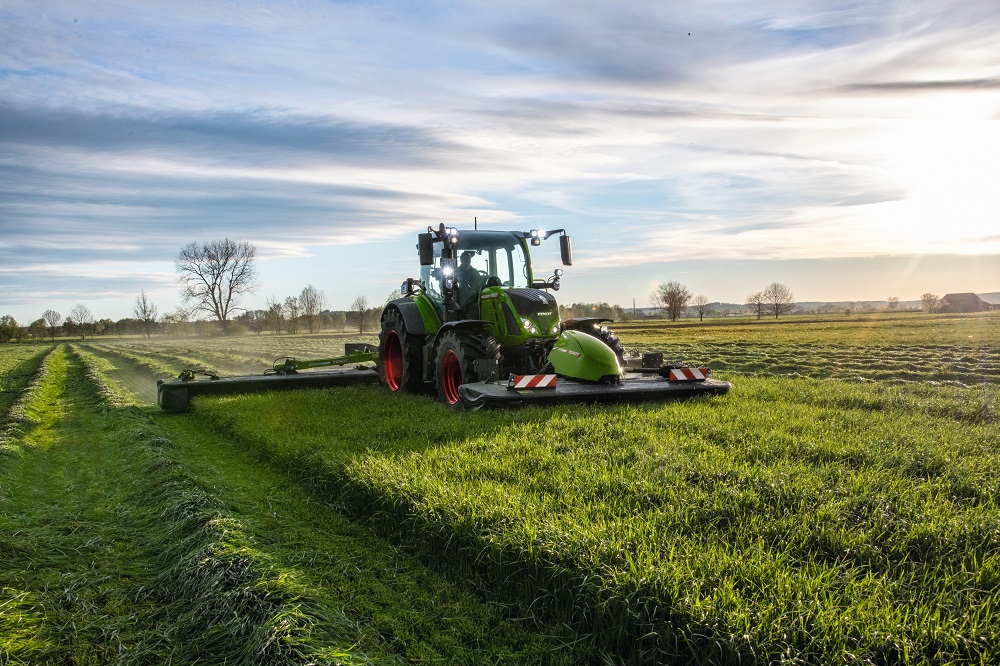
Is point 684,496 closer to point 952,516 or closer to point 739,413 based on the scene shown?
point 952,516

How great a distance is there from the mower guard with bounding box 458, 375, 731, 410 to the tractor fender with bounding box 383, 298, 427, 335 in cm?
236

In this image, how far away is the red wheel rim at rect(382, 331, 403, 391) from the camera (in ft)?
38.2

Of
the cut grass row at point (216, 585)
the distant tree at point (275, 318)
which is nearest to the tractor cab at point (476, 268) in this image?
the cut grass row at point (216, 585)

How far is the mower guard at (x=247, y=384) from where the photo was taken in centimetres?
1095

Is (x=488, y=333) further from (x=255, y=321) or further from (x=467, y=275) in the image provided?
(x=255, y=321)

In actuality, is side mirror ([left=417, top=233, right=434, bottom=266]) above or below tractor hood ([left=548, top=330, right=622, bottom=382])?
above

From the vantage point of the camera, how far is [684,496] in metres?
4.34

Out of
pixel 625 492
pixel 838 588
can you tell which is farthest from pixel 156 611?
pixel 838 588

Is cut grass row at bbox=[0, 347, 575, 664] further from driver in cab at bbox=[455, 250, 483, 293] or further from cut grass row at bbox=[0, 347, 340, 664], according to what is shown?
driver in cab at bbox=[455, 250, 483, 293]

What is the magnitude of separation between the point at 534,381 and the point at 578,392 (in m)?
0.55

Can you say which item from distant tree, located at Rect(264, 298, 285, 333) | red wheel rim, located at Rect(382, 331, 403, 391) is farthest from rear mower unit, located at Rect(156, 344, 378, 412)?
distant tree, located at Rect(264, 298, 285, 333)

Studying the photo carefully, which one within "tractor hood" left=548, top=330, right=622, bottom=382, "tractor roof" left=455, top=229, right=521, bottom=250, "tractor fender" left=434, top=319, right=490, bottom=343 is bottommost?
"tractor hood" left=548, top=330, right=622, bottom=382

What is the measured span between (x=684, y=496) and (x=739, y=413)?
3209 mm

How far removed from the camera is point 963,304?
98.0 metres
